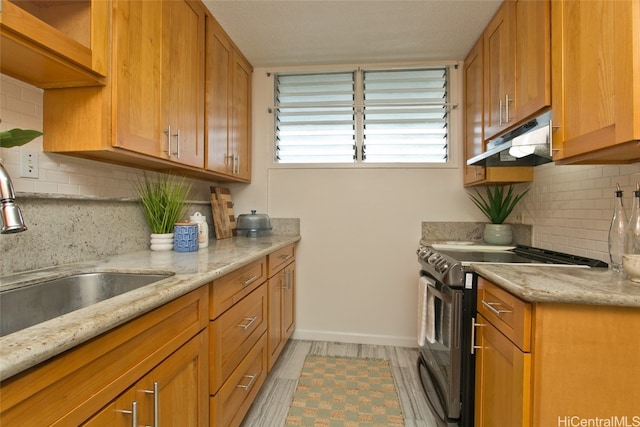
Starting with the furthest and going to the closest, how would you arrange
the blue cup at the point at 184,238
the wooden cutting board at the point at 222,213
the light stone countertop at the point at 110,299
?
1. the wooden cutting board at the point at 222,213
2. the blue cup at the point at 184,238
3. the light stone countertop at the point at 110,299

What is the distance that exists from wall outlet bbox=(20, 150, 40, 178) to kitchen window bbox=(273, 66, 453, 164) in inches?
70.8

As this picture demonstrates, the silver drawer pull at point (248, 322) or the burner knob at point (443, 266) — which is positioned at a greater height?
the burner knob at point (443, 266)

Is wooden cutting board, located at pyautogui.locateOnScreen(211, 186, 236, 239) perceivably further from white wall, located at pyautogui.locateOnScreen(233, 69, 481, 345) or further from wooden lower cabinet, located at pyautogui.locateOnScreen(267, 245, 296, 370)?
wooden lower cabinet, located at pyautogui.locateOnScreen(267, 245, 296, 370)

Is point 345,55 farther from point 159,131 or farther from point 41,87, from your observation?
point 41,87

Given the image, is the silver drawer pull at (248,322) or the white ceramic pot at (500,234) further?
the white ceramic pot at (500,234)

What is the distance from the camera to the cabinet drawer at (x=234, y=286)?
123cm

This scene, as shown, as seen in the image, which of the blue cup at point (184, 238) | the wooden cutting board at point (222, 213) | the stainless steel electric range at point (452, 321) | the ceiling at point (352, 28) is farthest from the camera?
the wooden cutting board at point (222, 213)

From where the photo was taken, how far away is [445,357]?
1.65m

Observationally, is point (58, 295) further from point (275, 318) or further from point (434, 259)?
point (434, 259)

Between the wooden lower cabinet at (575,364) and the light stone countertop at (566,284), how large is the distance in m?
0.05

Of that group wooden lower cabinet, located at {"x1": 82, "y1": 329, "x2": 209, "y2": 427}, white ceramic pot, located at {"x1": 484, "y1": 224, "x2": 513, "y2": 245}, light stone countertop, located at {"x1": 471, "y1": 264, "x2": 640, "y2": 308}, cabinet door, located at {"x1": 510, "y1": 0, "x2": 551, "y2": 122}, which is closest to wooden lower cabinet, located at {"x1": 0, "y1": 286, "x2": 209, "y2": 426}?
wooden lower cabinet, located at {"x1": 82, "y1": 329, "x2": 209, "y2": 427}

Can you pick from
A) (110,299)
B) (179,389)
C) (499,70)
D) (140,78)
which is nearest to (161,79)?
(140,78)

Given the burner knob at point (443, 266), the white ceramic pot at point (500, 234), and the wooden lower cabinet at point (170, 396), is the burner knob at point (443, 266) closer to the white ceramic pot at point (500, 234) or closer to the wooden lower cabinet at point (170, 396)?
the white ceramic pot at point (500, 234)

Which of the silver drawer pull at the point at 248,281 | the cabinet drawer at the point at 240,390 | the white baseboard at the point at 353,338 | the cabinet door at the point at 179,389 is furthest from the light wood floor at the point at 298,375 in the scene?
the silver drawer pull at the point at 248,281
